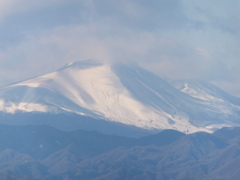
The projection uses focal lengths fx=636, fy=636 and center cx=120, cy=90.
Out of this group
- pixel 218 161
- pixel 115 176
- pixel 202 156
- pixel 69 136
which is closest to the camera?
pixel 115 176

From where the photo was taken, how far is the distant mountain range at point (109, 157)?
15212 centimetres

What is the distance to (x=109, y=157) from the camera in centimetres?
17438

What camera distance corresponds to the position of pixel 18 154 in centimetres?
17338

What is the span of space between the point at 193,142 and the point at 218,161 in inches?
853

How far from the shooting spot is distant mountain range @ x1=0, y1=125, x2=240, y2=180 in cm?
15212

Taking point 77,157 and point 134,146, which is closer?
point 77,157

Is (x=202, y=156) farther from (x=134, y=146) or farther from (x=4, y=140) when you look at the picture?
(x=4, y=140)

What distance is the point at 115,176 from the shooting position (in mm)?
146250

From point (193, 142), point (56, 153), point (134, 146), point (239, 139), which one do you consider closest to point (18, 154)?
point (56, 153)

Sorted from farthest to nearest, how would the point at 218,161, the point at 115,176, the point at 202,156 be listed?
the point at 202,156
the point at 218,161
the point at 115,176

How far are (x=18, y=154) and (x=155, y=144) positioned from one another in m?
45.4

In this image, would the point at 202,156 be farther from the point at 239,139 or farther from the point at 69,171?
the point at 69,171

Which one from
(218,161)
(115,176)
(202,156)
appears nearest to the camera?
(115,176)

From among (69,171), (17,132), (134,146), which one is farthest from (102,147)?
(69,171)
